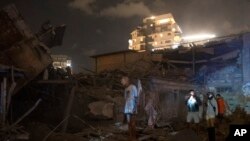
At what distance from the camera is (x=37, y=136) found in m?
14.4

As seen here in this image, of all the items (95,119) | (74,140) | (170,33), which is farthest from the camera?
(170,33)

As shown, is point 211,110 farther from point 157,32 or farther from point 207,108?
point 157,32

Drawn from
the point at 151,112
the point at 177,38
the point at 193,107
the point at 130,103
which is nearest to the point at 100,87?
the point at 151,112

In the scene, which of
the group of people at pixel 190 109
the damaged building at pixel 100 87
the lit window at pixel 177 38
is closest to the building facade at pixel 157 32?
the lit window at pixel 177 38

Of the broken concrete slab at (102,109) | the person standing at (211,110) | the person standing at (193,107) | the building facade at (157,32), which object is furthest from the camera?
the building facade at (157,32)

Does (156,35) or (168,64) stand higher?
(156,35)

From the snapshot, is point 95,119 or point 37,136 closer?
point 37,136

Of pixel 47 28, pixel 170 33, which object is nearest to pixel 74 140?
pixel 47 28

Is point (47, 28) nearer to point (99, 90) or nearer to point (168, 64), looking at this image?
point (99, 90)

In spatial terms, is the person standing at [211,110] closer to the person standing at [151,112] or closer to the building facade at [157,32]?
the person standing at [151,112]

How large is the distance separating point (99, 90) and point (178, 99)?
4956 millimetres

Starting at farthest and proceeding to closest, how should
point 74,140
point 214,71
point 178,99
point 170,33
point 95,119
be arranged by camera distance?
point 170,33
point 214,71
point 178,99
point 95,119
point 74,140

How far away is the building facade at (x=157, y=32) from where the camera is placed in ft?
232

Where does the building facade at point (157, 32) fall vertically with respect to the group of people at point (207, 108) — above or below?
above
